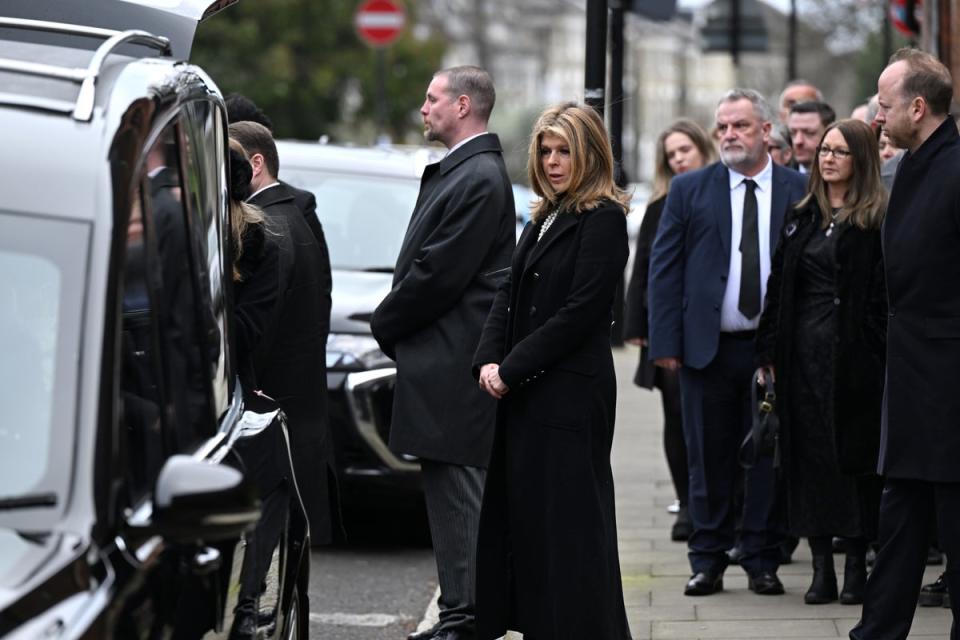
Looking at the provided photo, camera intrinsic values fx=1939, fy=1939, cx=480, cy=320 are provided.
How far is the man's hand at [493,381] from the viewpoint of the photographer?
5887 millimetres

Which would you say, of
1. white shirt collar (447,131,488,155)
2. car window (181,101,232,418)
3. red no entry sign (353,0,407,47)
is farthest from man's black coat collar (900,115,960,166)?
red no entry sign (353,0,407,47)

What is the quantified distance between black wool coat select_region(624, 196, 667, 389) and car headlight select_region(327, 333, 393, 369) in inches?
53.9

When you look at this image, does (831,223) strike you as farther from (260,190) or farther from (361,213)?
(361,213)

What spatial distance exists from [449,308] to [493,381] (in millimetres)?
856

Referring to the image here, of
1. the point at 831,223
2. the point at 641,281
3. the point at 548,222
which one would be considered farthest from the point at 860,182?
the point at 641,281

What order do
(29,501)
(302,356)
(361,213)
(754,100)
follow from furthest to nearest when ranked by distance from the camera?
(361,213), (754,100), (302,356), (29,501)

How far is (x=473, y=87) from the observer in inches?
270

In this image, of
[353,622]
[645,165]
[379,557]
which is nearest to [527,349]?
[353,622]

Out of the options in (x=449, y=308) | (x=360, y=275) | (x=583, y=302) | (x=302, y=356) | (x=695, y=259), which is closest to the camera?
(x=583, y=302)

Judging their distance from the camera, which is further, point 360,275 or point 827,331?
point 360,275

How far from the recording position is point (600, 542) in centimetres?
581

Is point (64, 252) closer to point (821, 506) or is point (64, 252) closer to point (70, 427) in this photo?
point (70, 427)

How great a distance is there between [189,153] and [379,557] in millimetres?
5373

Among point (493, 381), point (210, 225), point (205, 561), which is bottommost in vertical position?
point (205, 561)
